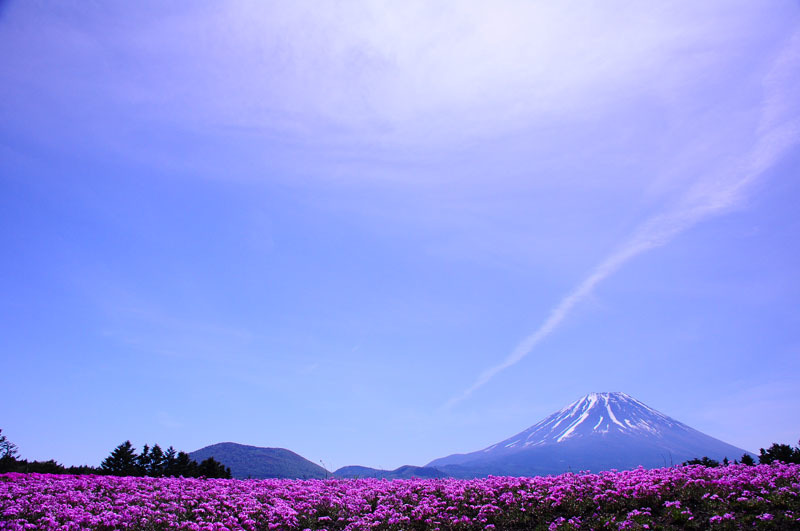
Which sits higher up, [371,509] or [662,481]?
[662,481]

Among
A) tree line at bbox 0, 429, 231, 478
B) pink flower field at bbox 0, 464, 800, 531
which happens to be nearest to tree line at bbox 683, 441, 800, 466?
pink flower field at bbox 0, 464, 800, 531

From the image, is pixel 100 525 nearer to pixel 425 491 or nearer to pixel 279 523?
pixel 279 523

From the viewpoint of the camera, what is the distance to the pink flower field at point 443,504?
516 inches

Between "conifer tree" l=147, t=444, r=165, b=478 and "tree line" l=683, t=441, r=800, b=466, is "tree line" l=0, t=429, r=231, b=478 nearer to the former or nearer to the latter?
"conifer tree" l=147, t=444, r=165, b=478

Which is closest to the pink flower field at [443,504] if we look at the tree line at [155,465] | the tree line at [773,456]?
the tree line at [773,456]

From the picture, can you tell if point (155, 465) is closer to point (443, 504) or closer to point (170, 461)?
point (170, 461)

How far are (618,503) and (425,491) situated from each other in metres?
7.73

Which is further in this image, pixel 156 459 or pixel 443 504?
pixel 156 459

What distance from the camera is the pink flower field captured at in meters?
13.1

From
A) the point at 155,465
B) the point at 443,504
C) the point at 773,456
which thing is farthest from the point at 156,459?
the point at 773,456

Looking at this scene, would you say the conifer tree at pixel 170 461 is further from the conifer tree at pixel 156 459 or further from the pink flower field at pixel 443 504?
the pink flower field at pixel 443 504

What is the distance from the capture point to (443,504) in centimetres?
1662

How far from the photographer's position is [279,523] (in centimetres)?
1516

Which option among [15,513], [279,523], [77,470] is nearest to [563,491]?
[279,523]
